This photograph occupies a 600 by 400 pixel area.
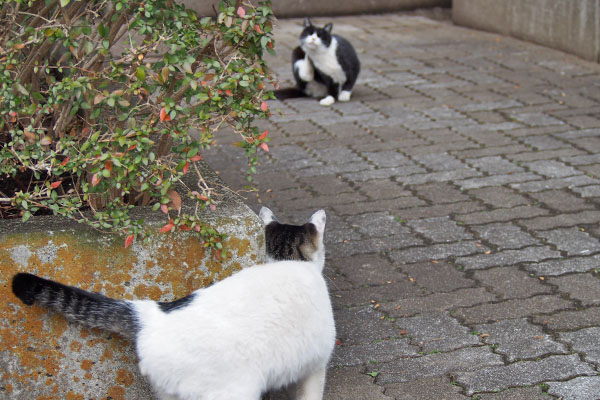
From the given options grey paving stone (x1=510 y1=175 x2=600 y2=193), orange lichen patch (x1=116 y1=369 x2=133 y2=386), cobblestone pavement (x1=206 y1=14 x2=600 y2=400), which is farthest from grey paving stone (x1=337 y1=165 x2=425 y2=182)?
orange lichen patch (x1=116 y1=369 x2=133 y2=386)

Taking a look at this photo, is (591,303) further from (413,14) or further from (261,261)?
(413,14)

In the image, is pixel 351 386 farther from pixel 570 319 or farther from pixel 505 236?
pixel 505 236

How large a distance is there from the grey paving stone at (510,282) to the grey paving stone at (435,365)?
0.63 meters

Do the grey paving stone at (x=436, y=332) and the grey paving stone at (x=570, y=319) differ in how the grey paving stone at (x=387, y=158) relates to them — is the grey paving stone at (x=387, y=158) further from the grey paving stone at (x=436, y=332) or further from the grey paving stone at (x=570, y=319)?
the grey paving stone at (x=570, y=319)

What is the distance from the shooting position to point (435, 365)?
353 centimetres

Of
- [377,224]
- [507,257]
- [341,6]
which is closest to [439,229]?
[377,224]

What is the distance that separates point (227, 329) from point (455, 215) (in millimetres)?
2839

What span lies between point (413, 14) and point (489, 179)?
7.34 metres

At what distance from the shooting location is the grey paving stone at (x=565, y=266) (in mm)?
4391

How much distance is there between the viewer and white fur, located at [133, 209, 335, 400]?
272 cm

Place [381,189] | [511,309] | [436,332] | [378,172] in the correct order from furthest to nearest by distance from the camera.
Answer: [378,172] → [381,189] → [511,309] → [436,332]

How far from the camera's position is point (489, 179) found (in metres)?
5.84

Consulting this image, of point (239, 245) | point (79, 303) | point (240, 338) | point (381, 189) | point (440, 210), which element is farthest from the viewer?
point (381, 189)

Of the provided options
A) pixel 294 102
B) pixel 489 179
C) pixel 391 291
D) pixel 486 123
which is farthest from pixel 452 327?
pixel 294 102
